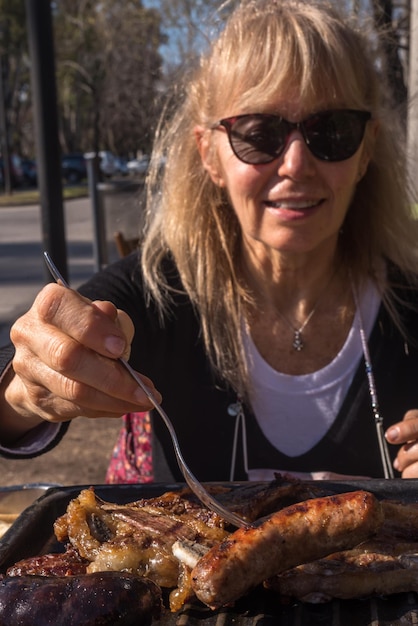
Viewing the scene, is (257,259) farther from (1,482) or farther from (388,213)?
(1,482)

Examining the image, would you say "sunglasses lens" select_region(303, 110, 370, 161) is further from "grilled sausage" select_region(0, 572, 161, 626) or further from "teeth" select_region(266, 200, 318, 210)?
"grilled sausage" select_region(0, 572, 161, 626)

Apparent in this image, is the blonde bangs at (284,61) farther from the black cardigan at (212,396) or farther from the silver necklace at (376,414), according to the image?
the silver necklace at (376,414)

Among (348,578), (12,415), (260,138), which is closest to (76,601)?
(348,578)

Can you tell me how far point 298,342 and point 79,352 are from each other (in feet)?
4.04

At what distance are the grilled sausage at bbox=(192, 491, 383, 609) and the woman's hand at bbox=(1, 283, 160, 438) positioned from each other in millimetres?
390

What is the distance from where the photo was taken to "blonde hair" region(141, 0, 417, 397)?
2.54 metres

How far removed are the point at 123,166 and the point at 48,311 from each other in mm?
44535

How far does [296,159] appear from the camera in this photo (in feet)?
8.23

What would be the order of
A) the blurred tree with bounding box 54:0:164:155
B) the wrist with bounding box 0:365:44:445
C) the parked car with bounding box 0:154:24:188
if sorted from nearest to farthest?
1. the wrist with bounding box 0:365:44:445
2. the blurred tree with bounding box 54:0:164:155
3. the parked car with bounding box 0:154:24:188

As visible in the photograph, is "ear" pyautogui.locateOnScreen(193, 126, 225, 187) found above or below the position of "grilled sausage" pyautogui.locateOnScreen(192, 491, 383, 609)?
above

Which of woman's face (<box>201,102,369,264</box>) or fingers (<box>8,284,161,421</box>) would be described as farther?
woman's face (<box>201,102,369,264</box>)

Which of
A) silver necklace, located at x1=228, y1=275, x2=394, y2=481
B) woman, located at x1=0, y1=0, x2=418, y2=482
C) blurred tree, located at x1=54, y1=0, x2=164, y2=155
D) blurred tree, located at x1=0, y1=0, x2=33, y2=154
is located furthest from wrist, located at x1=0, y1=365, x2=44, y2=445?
blurred tree, located at x1=0, y1=0, x2=33, y2=154

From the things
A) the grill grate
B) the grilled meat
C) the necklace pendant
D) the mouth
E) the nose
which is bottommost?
the grill grate

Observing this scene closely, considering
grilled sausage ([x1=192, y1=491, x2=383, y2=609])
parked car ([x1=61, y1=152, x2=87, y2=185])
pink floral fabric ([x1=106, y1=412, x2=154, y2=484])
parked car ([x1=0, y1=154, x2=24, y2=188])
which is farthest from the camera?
parked car ([x1=61, y1=152, x2=87, y2=185])
